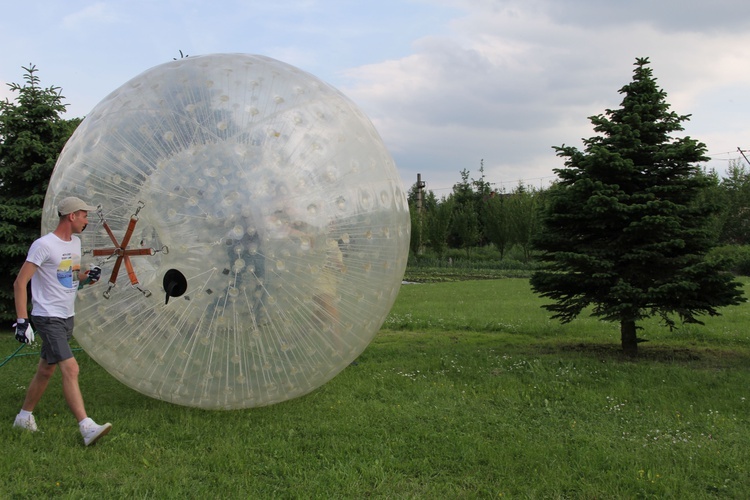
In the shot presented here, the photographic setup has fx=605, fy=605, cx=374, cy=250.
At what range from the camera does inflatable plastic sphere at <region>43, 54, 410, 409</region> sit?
435 cm

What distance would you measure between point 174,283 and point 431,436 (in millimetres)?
2332

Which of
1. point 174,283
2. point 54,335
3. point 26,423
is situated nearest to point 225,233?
point 174,283

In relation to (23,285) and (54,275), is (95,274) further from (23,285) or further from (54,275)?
(23,285)

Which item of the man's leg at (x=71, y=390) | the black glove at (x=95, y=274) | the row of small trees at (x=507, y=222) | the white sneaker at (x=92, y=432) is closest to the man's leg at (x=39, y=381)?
the man's leg at (x=71, y=390)

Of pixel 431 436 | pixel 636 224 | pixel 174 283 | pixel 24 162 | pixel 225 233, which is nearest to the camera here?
pixel 225 233

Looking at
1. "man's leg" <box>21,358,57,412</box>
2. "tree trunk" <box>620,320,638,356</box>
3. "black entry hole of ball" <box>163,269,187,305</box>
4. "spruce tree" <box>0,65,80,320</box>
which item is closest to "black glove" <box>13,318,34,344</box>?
"man's leg" <box>21,358,57,412</box>

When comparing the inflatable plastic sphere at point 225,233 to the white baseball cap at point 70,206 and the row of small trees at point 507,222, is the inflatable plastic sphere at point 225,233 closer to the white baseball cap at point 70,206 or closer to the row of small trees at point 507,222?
the white baseball cap at point 70,206

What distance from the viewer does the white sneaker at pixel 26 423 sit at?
4883 mm

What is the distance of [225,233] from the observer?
429 cm

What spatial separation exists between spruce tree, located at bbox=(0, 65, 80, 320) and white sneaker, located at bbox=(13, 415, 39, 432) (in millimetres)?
5180

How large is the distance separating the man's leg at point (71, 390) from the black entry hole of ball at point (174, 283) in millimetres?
1090

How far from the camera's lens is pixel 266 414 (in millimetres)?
5371

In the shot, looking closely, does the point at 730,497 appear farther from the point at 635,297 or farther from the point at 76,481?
the point at 76,481

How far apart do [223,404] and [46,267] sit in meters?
1.71
